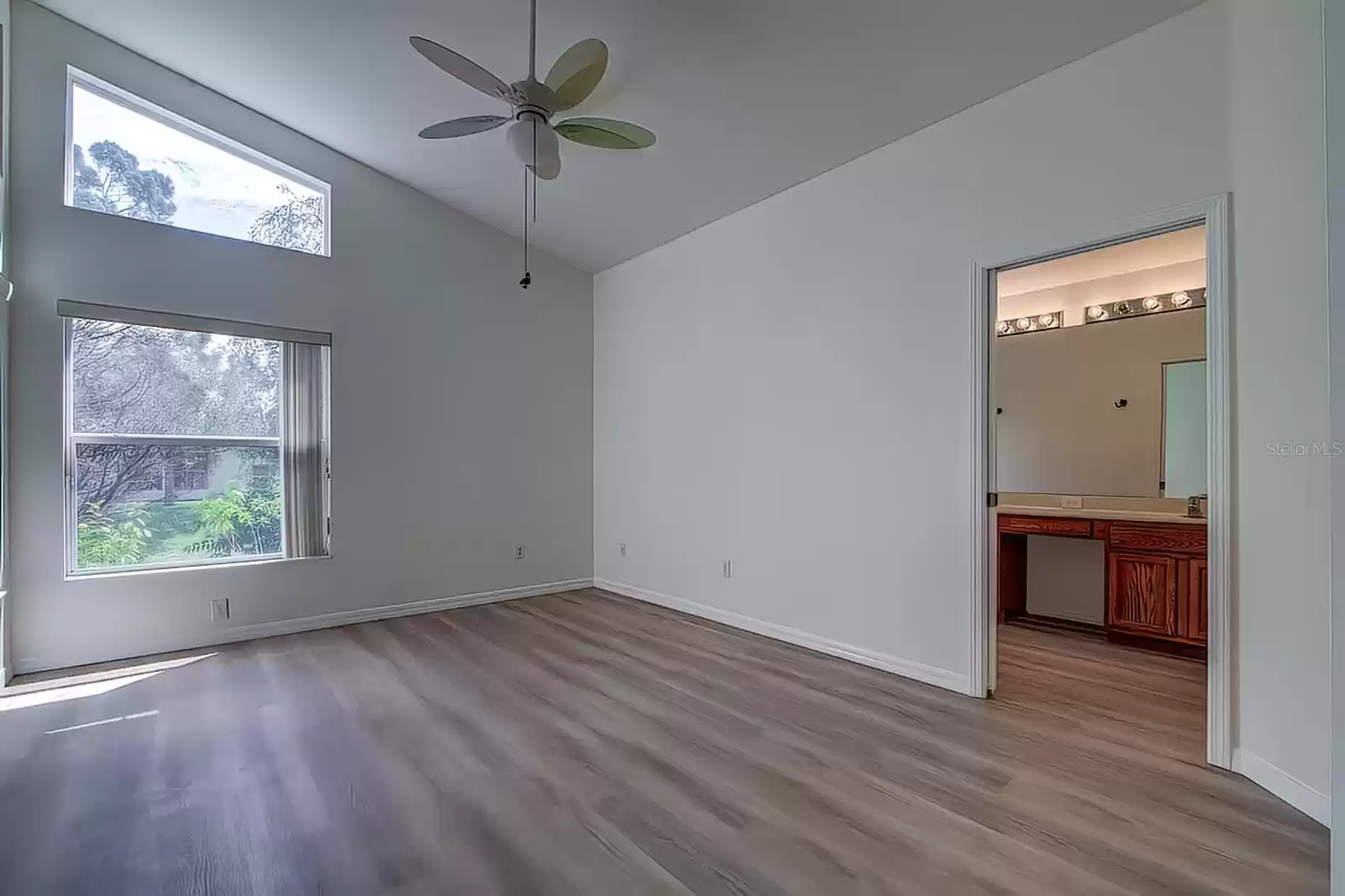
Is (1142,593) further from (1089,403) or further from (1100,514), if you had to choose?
(1089,403)

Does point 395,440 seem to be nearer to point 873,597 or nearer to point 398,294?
point 398,294

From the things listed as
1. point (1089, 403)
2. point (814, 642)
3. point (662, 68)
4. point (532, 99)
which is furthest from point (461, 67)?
point (1089, 403)

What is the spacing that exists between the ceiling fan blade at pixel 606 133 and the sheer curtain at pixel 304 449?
9.51 feet

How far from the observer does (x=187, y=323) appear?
13.9ft

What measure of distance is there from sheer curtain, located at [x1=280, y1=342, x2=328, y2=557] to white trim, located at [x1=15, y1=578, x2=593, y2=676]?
504mm

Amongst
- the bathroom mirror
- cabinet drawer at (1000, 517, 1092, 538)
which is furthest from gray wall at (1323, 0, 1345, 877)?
the bathroom mirror

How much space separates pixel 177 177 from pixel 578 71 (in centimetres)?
336

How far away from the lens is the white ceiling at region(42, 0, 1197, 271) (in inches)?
114

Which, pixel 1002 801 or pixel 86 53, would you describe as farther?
pixel 86 53

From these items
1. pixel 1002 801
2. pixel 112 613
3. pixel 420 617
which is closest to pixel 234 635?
pixel 112 613

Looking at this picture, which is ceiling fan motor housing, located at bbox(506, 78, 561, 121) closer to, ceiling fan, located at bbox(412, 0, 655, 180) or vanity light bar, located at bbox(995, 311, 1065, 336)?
ceiling fan, located at bbox(412, 0, 655, 180)

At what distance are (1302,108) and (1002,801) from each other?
2.60 metres

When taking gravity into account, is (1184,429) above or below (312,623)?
above

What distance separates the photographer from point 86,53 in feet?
12.9
